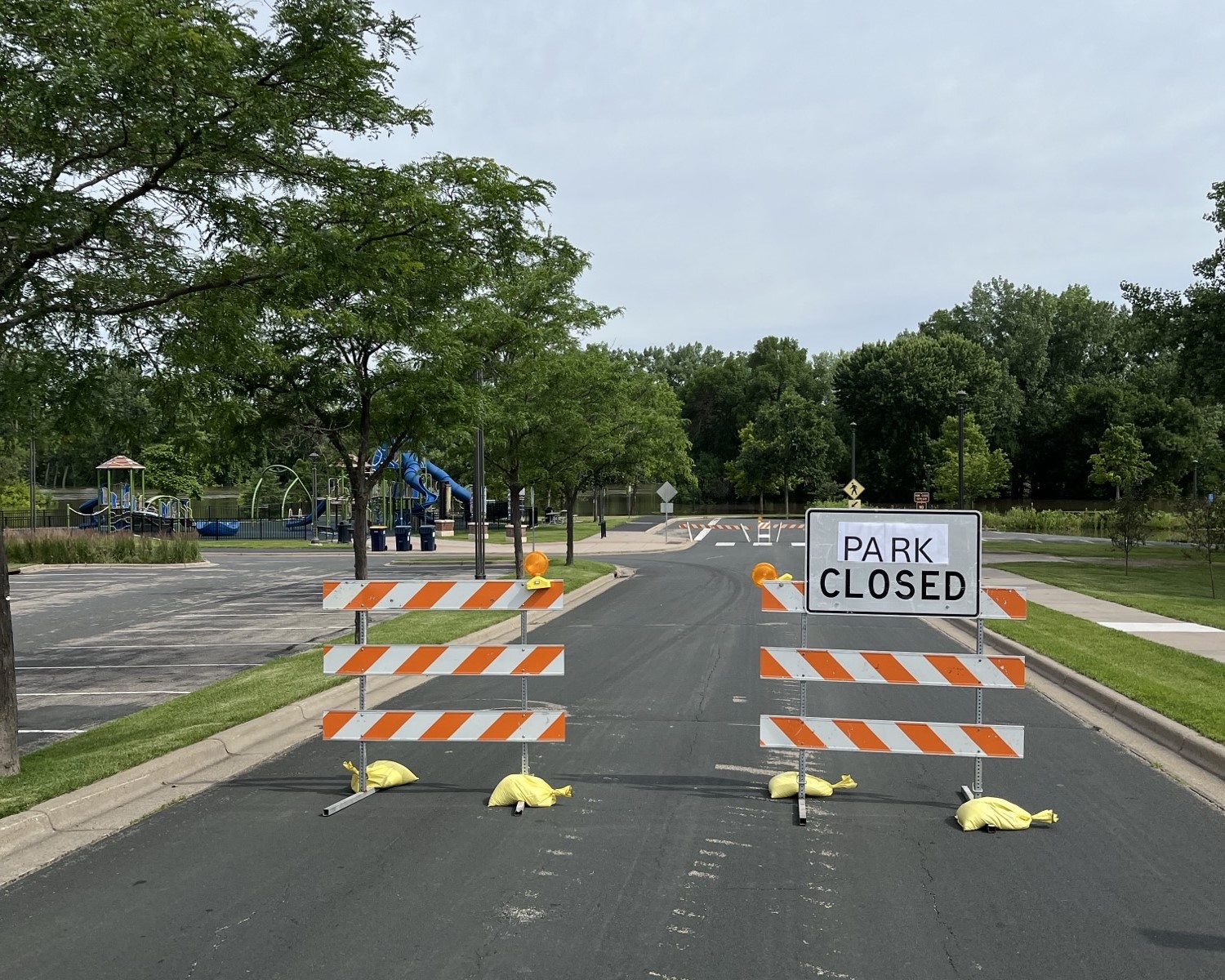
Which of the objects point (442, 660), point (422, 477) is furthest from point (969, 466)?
point (442, 660)

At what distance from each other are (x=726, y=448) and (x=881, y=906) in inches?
3938

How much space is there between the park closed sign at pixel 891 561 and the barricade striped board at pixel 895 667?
0.31 m

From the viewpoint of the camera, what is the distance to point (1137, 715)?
9.05m

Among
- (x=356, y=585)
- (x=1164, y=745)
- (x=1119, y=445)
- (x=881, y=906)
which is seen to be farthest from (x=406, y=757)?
(x=1119, y=445)

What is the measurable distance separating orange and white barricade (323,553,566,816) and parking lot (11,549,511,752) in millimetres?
3493

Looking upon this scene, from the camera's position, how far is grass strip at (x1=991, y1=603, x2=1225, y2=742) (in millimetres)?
8984

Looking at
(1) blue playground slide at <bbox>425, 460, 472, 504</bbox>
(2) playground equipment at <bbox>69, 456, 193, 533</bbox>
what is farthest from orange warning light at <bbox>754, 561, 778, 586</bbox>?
(1) blue playground slide at <bbox>425, 460, 472, 504</bbox>

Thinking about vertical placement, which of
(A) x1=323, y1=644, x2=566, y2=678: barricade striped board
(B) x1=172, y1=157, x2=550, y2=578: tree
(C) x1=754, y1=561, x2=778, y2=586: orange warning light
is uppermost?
(B) x1=172, y1=157, x2=550, y2=578: tree

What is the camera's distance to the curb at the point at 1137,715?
7645 mm

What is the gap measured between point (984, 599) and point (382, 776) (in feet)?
14.5

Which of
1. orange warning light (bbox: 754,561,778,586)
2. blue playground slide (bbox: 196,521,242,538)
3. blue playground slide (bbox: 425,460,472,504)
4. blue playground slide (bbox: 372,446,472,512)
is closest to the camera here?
orange warning light (bbox: 754,561,778,586)

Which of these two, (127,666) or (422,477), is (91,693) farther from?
(422,477)

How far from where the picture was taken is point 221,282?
7516 millimetres

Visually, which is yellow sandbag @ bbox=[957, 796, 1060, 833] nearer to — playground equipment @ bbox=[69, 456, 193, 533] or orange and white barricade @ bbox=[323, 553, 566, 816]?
orange and white barricade @ bbox=[323, 553, 566, 816]
